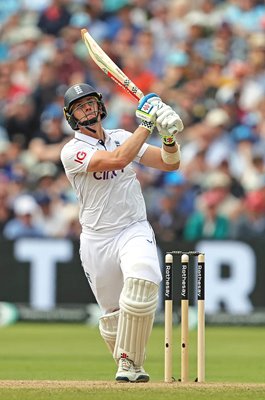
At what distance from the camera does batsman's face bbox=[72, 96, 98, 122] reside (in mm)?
7938

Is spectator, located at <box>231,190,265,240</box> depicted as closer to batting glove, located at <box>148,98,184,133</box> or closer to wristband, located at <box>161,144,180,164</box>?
wristband, located at <box>161,144,180,164</box>

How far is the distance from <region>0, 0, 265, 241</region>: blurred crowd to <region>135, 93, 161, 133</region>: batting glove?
735cm

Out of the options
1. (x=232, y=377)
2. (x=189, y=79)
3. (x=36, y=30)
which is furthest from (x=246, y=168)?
(x=232, y=377)

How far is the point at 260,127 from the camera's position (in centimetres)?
1594

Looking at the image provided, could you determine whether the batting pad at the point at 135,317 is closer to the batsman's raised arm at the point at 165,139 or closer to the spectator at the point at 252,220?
the batsman's raised arm at the point at 165,139

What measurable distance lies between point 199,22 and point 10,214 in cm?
401

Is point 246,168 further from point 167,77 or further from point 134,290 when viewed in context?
point 134,290

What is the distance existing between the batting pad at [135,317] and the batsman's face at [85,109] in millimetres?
1150

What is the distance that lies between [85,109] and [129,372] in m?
1.75

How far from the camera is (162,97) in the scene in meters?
A: 16.6

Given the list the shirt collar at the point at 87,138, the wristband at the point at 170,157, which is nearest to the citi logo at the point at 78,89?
the shirt collar at the point at 87,138

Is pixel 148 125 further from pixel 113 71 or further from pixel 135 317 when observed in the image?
pixel 135 317

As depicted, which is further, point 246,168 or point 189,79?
point 189,79

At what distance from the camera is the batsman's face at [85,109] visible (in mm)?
7938
